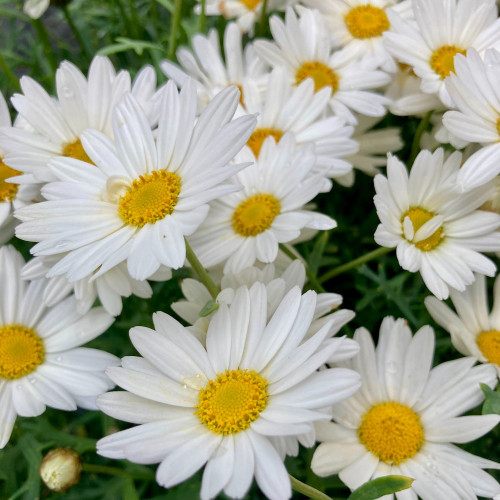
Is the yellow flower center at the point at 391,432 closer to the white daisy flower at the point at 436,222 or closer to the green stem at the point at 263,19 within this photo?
the white daisy flower at the point at 436,222

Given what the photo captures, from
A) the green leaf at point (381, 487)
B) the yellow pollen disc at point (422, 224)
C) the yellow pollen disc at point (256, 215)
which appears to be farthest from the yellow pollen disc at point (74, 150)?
the green leaf at point (381, 487)

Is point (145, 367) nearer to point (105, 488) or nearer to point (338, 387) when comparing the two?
point (338, 387)

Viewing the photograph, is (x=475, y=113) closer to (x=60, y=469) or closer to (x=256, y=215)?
Answer: (x=256, y=215)

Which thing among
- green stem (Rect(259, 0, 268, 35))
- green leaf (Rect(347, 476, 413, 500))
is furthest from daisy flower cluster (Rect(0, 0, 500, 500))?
green stem (Rect(259, 0, 268, 35))

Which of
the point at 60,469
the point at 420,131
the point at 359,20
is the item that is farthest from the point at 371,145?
the point at 60,469

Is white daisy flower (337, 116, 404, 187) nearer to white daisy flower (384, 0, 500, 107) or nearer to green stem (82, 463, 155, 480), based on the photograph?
white daisy flower (384, 0, 500, 107)
